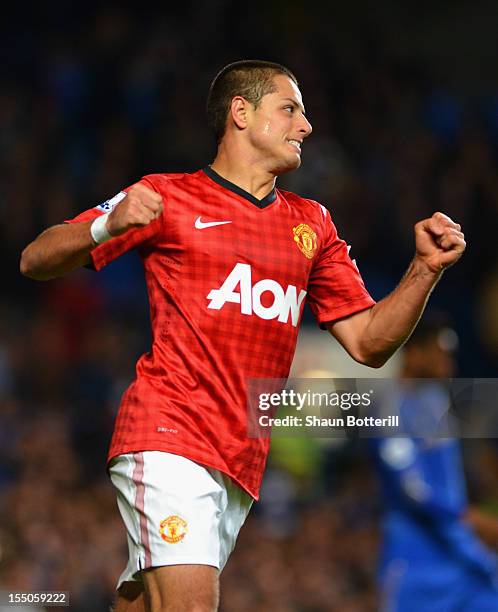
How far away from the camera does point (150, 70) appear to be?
37.3 ft

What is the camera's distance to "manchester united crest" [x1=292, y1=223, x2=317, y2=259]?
4.34m

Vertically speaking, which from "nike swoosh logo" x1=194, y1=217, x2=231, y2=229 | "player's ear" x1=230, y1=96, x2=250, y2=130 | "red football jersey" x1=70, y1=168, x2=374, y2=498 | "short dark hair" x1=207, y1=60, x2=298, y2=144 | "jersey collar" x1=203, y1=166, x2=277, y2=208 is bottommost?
"red football jersey" x1=70, y1=168, x2=374, y2=498

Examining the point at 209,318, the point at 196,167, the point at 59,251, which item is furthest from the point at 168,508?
the point at 196,167

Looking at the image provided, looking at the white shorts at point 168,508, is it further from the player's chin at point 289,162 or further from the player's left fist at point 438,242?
the player's chin at point 289,162

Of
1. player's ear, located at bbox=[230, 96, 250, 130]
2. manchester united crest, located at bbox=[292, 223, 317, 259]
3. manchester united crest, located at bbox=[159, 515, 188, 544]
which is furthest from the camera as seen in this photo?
player's ear, located at bbox=[230, 96, 250, 130]

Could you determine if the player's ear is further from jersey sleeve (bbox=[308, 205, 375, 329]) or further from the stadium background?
the stadium background

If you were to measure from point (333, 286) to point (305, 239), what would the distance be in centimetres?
25

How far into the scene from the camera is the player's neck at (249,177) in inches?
173

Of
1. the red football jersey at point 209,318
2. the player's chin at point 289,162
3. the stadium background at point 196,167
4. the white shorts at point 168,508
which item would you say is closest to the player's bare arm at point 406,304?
the red football jersey at point 209,318

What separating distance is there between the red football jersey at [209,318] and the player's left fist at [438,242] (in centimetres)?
43

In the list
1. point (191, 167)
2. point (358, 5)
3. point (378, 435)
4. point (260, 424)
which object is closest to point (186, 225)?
point (260, 424)

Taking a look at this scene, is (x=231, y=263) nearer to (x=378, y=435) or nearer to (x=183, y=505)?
(x=183, y=505)

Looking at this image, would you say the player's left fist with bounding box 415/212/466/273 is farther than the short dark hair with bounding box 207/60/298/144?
No

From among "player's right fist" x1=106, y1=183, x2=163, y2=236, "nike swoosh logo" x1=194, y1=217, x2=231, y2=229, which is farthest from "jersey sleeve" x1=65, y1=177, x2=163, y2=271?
"player's right fist" x1=106, y1=183, x2=163, y2=236
